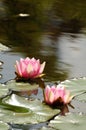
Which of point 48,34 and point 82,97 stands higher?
point 82,97

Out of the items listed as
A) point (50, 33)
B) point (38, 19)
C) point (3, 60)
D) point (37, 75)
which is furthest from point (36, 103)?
point (38, 19)

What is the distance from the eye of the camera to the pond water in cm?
221

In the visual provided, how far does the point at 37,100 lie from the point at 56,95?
84 mm

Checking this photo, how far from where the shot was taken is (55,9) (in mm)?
3535

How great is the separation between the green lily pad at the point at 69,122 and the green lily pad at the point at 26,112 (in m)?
0.06

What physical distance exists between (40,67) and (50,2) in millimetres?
1908

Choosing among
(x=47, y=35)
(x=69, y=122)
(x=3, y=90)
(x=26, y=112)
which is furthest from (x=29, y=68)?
(x=47, y=35)

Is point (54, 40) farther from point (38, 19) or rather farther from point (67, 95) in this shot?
point (67, 95)

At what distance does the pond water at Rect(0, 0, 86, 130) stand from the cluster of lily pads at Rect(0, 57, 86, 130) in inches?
2.5

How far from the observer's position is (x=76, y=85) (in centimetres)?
193

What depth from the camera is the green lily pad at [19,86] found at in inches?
74.9

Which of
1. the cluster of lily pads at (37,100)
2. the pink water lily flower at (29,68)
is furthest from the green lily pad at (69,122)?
the pink water lily flower at (29,68)

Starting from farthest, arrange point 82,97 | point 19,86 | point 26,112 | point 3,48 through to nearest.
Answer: point 3,48 < point 19,86 < point 82,97 < point 26,112

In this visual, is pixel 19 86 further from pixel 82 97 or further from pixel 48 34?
pixel 48 34
